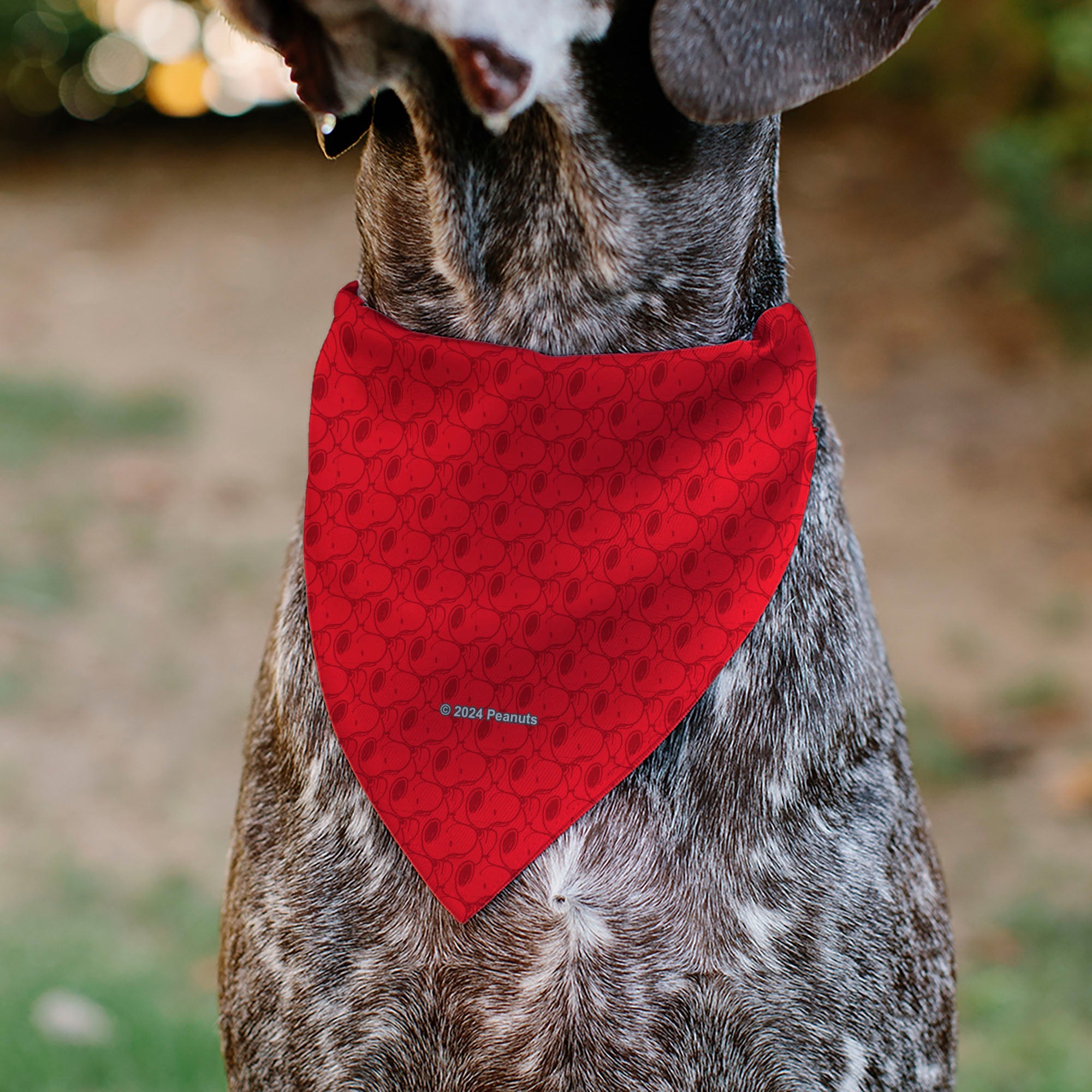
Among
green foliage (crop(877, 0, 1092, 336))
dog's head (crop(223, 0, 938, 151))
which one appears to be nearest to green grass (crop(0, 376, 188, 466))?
green foliage (crop(877, 0, 1092, 336))

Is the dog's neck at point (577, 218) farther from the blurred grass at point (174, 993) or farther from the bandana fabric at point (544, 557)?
the blurred grass at point (174, 993)

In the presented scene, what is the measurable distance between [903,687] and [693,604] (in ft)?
13.6

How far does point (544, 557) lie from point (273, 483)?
573 centimetres

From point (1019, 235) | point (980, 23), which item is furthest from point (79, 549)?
point (980, 23)

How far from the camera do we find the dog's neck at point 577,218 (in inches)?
76.8

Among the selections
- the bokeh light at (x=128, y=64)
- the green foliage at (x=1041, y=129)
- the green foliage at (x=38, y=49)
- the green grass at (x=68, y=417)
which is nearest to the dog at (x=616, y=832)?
the green foliage at (x=1041, y=129)

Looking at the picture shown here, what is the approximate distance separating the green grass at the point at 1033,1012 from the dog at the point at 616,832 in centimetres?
186

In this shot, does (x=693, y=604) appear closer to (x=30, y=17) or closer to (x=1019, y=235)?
(x=1019, y=235)

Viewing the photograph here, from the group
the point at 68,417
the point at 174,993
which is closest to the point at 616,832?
the point at 174,993

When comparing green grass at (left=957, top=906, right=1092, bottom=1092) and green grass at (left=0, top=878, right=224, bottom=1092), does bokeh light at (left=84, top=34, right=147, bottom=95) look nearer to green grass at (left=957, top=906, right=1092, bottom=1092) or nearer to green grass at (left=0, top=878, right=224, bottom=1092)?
green grass at (left=0, top=878, right=224, bottom=1092)

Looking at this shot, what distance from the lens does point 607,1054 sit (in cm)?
199

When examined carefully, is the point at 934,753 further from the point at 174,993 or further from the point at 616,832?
the point at 616,832

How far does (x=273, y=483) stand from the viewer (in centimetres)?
764

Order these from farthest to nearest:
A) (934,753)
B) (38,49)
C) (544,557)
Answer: (38,49)
(934,753)
(544,557)
